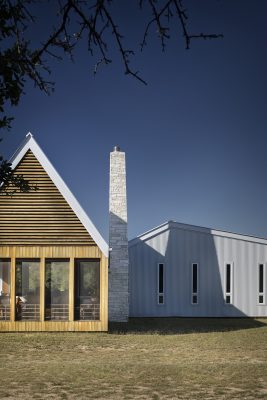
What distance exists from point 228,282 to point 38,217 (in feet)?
38.3

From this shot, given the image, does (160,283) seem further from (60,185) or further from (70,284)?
(60,185)

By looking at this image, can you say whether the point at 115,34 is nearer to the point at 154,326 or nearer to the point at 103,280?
the point at 103,280

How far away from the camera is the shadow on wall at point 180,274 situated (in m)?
28.7

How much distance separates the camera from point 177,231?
29250 millimetres

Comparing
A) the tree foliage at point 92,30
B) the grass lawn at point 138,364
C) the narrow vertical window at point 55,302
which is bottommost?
the grass lawn at point 138,364

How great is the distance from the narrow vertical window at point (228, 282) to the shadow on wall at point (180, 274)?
100 millimetres

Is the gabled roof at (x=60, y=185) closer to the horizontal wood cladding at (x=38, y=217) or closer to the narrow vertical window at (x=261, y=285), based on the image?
the horizontal wood cladding at (x=38, y=217)

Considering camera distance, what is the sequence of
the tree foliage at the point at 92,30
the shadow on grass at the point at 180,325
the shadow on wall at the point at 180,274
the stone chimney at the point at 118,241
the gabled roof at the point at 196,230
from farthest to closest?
the gabled roof at the point at 196,230
the shadow on wall at the point at 180,274
the stone chimney at the point at 118,241
the shadow on grass at the point at 180,325
the tree foliage at the point at 92,30

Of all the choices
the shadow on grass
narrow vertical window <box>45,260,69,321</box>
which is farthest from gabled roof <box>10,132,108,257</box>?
the shadow on grass

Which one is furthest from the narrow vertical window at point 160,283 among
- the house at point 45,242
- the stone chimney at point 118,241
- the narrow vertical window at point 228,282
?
the house at point 45,242

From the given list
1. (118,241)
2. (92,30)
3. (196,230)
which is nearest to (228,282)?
(196,230)

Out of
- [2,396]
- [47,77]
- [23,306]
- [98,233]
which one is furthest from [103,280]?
[47,77]

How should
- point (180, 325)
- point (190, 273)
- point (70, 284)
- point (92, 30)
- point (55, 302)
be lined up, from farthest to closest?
point (190, 273), point (180, 325), point (55, 302), point (70, 284), point (92, 30)

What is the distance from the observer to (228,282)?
28938 millimetres
